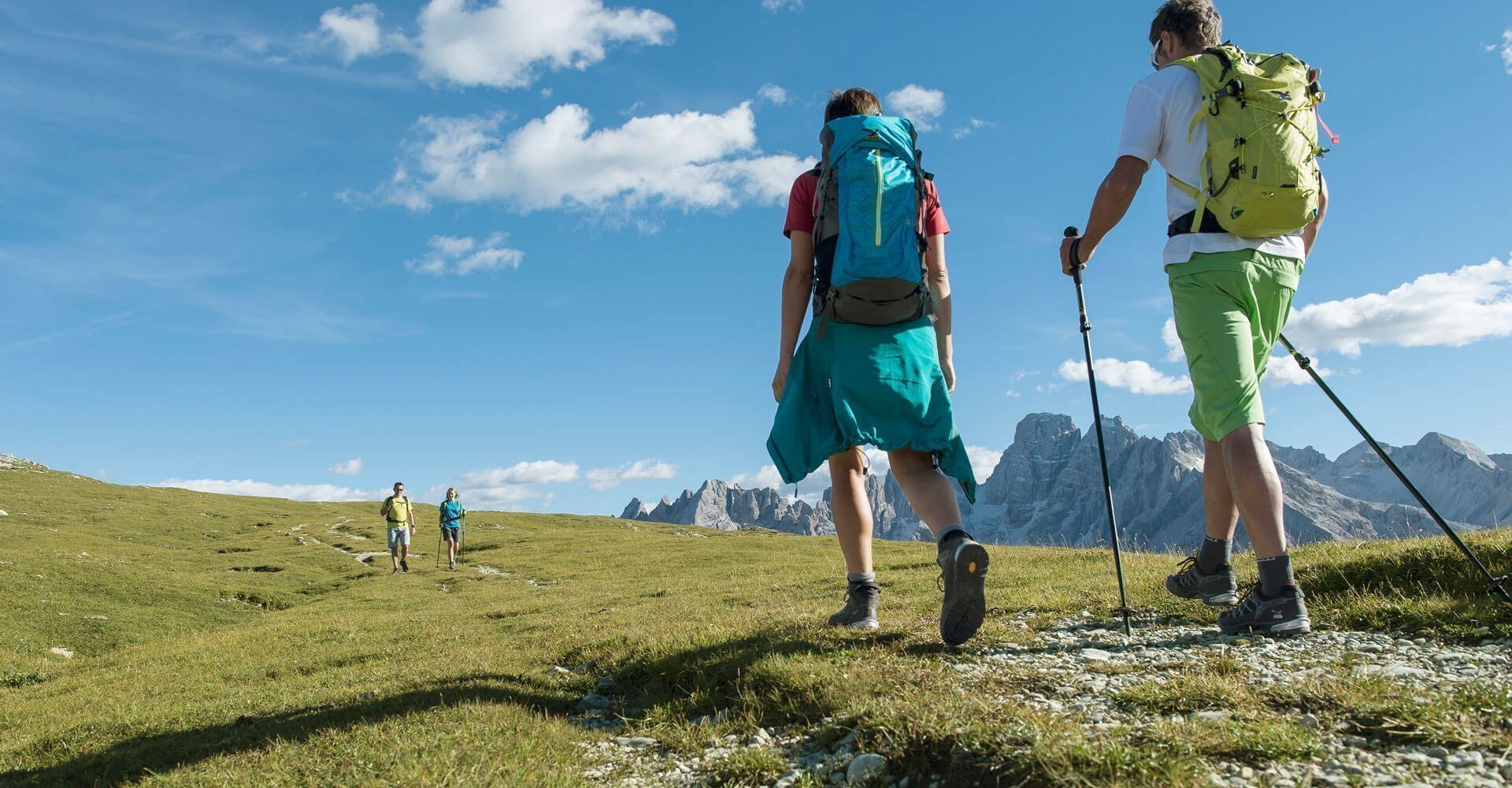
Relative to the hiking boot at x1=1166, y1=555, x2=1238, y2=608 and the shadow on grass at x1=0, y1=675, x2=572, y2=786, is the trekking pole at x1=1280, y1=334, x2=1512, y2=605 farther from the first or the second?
the shadow on grass at x1=0, y1=675, x2=572, y2=786

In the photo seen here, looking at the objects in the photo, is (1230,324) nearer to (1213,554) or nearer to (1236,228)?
(1236,228)

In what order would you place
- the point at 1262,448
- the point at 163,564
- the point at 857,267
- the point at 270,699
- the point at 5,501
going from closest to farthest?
the point at 1262,448 → the point at 857,267 → the point at 270,699 → the point at 163,564 → the point at 5,501

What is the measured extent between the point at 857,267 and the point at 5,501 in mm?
65832

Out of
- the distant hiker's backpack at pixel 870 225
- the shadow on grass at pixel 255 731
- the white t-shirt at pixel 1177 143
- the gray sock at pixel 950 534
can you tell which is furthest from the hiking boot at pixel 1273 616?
the shadow on grass at pixel 255 731

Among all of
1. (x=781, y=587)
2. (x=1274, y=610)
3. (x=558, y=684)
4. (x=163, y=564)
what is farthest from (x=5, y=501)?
(x=1274, y=610)

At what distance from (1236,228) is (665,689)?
477 cm

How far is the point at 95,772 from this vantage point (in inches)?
222

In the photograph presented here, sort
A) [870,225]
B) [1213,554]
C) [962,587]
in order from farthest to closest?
[1213,554]
[870,225]
[962,587]

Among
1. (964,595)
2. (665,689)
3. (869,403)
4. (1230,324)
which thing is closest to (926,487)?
(869,403)

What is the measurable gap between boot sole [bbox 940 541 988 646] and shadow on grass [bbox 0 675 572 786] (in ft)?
8.86

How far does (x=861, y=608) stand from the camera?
20.3 feet

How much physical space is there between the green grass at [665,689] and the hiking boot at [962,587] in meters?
0.21

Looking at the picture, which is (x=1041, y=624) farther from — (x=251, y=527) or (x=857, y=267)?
(x=251, y=527)

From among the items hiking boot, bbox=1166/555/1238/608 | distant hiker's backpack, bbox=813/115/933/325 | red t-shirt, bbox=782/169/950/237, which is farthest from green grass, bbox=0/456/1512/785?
red t-shirt, bbox=782/169/950/237
